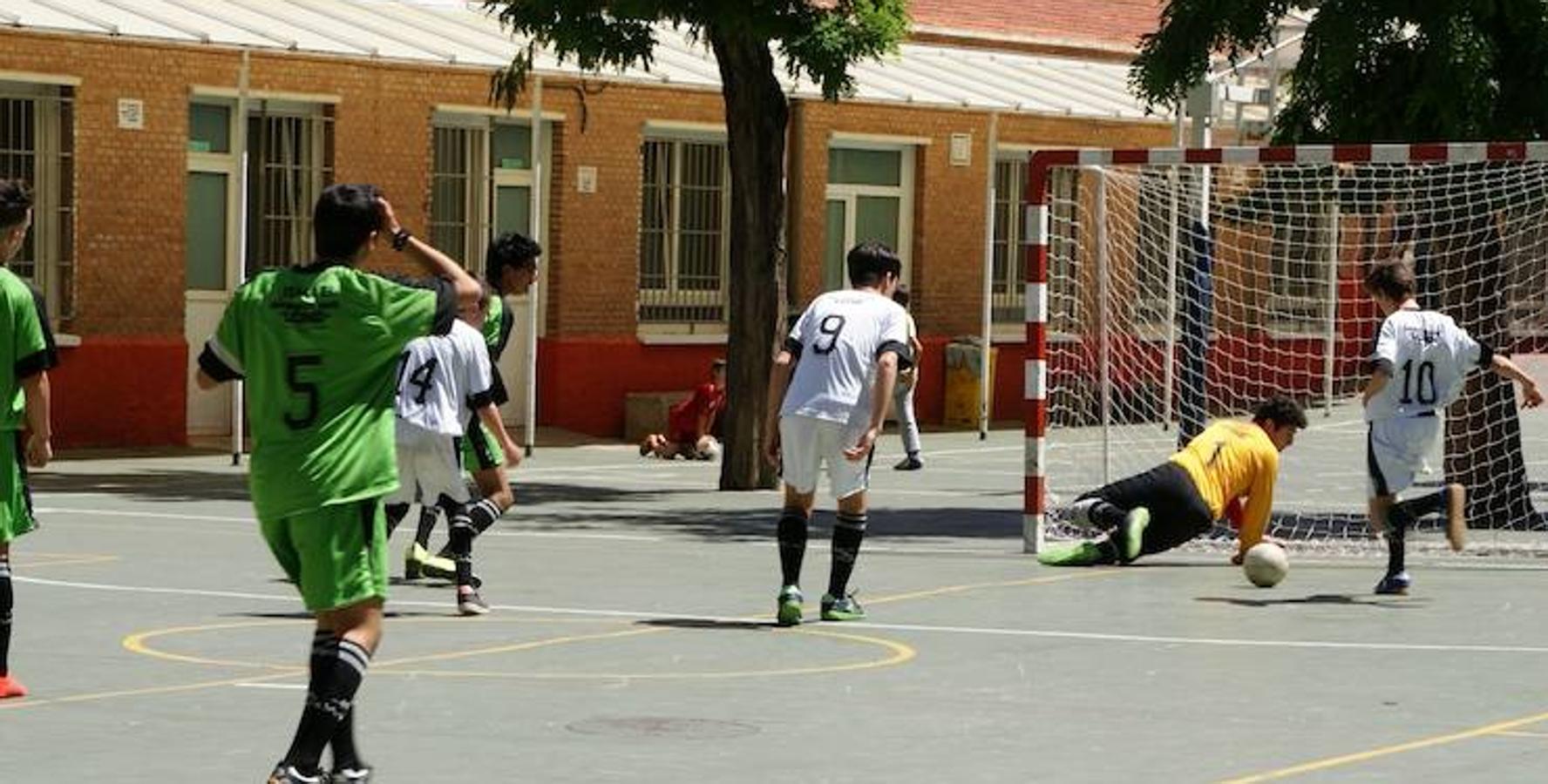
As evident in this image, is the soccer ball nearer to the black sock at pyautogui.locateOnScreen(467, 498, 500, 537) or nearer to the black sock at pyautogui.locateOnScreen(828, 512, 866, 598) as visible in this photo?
the black sock at pyautogui.locateOnScreen(828, 512, 866, 598)

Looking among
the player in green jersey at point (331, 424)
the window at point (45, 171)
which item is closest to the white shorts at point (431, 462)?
the player in green jersey at point (331, 424)

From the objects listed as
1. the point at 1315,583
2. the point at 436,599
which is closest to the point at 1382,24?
the point at 1315,583

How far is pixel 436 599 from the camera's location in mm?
16656

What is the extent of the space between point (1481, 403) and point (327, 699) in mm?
15856

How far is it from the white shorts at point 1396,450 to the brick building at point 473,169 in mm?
13621

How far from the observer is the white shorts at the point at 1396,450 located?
17.4 metres

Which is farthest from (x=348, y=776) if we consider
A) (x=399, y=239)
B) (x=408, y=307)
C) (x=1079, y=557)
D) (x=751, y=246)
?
(x=751, y=246)

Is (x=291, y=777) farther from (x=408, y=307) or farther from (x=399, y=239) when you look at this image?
(x=399, y=239)

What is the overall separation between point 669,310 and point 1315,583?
18.9 meters

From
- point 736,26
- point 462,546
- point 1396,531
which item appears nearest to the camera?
point 462,546

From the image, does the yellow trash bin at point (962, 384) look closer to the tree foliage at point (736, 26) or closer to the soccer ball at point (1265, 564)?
the tree foliage at point (736, 26)

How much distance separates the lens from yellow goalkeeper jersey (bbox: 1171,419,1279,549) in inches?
711

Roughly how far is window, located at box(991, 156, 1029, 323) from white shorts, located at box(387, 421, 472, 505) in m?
24.9

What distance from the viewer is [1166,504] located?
18391mm
